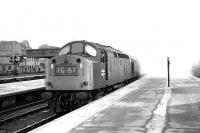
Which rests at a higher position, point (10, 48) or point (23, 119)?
point (10, 48)

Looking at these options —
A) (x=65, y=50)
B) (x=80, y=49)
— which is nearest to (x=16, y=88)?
(x=65, y=50)

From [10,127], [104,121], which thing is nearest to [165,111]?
[104,121]

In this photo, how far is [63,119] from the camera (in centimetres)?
848

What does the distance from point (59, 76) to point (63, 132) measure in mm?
6153

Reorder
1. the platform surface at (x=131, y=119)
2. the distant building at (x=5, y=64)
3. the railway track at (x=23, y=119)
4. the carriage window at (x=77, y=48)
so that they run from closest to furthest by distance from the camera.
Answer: the platform surface at (x=131, y=119) → the railway track at (x=23, y=119) → the carriage window at (x=77, y=48) → the distant building at (x=5, y=64)

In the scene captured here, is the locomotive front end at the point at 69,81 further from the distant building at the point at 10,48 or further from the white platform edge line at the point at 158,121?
the distant building at the point at 10,48

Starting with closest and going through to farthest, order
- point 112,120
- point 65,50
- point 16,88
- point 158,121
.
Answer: point 158,121, point 112,120, point 65,50, point 16,88

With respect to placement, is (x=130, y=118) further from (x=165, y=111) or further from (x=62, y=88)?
(x=62, y=88)

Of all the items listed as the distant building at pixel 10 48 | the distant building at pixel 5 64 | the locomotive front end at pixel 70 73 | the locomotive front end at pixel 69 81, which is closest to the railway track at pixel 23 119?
the locomotive front end at pixel 69 81

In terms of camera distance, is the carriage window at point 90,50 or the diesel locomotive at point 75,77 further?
the carriage window at point 90,50

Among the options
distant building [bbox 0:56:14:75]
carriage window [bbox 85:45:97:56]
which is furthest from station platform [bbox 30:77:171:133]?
distant building [bbox 0:56:14:75]

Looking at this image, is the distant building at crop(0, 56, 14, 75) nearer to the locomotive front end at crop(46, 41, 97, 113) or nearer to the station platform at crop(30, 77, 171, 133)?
the locomotive front end at crop(46, 41, 97, 113)

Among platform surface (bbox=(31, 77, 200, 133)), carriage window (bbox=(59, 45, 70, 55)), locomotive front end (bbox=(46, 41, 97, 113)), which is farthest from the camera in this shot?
carriage window (bbox=(59, 45, 70, 55))

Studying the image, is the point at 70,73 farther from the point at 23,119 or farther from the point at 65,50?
the point at 23,119
